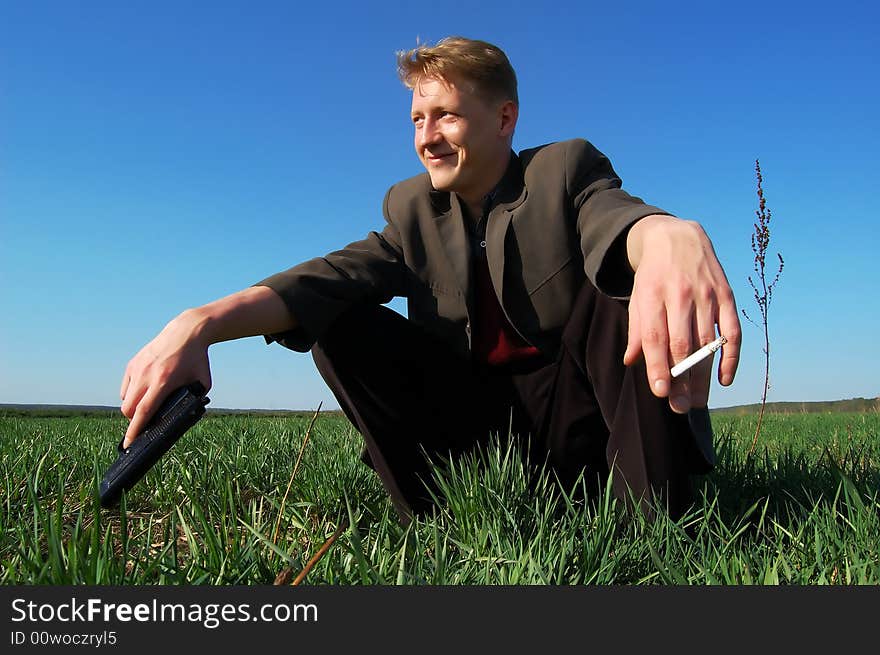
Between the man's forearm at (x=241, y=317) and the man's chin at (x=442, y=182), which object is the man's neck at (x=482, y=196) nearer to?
the man's chin at (x=442, y=182)

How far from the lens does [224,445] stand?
151 inches

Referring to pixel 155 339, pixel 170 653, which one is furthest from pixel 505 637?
pixel 155 339

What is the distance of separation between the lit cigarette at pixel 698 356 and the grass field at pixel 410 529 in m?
0.47

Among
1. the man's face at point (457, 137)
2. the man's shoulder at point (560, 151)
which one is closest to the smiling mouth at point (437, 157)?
the man's face at point (457, 137)

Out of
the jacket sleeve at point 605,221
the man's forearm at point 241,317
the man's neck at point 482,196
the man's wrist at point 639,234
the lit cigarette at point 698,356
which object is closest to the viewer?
the lit cigarette at point 698,356

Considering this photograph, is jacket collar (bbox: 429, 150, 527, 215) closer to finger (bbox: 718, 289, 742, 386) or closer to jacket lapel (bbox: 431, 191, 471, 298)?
jacket lapel (bbox: 431, 191, 471, 298)

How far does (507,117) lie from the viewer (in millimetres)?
2746

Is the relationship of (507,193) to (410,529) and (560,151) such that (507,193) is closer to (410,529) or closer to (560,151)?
(560,151)

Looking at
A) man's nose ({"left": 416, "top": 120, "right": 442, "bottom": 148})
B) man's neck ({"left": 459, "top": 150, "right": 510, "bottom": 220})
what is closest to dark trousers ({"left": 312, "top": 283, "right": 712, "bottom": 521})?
man's neck ({"left": 459, "top": 150, "right": 510, "bottom": 220})

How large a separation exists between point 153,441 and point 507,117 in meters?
→ 1.84

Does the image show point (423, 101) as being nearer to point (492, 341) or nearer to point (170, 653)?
point (492, 341)

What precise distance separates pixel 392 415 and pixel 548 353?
62 cm

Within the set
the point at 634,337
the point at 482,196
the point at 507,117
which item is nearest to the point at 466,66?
the point at 507,117

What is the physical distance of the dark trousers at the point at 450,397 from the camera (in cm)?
228
